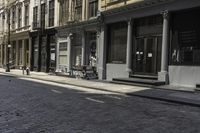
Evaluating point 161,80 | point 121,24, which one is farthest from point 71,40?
point 161,80

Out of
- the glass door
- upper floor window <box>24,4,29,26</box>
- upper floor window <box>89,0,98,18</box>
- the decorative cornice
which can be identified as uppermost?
upper floor window <box>24,4,29,26</box>

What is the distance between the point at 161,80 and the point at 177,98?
6.51 meters

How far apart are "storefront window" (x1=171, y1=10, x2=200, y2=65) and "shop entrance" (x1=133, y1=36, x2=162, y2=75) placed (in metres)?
1.67

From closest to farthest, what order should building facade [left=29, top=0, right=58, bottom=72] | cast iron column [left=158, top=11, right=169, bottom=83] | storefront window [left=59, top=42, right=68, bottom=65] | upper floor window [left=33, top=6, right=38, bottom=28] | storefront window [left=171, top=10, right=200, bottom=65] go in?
storefront window [left=171, top=10, right=200, bottom=65]
cast iron column [left=158, top=11, right=169, bottom=83]
storefront window [left=59, top=42, right=68, bottom=65]
building facade [left=29, top=0, right=58, bottom=72]
upper floor window [left=33, top=6, right=38, bottom=28]

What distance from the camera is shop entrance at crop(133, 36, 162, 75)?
84.2 feet

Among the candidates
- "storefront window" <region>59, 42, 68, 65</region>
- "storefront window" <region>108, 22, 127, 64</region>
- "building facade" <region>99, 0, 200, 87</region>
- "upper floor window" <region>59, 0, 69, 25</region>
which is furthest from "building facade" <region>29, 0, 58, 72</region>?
"building facade" <region>99, 0, 200, 87</region>

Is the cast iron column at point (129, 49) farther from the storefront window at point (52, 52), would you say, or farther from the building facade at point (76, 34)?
the storefront window at point (52, 52)

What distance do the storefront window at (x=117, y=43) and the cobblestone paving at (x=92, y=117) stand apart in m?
13.3

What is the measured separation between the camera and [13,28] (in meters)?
57.2

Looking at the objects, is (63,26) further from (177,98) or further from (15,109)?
(15,109)

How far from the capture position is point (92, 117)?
12141 mm

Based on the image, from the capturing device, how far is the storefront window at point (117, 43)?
1162 inches

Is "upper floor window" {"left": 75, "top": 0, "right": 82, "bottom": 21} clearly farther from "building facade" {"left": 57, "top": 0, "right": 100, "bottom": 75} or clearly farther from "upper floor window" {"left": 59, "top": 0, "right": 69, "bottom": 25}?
"upper floor window" {"left": 59, "top": 0, "right": 69, "bottom": 25}

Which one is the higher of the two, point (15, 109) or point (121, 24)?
point (121, 24)
